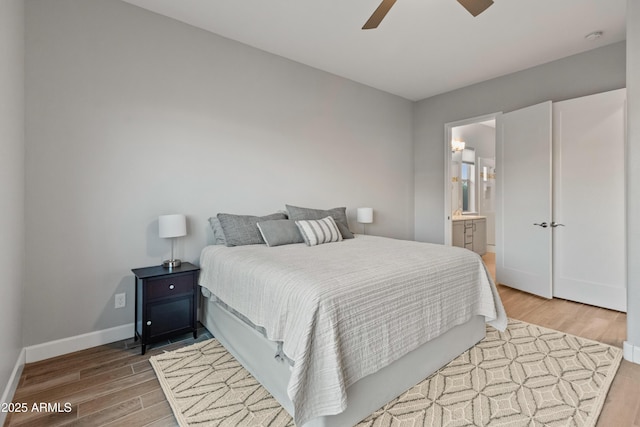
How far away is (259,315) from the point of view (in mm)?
1774

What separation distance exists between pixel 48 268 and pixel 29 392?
32.5 inches

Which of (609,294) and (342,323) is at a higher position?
(342,323)

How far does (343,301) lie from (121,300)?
2065mm

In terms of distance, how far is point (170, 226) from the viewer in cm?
248

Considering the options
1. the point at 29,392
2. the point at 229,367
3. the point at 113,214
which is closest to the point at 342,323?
the point at 229,367

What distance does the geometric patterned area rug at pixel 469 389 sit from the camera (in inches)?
62.7

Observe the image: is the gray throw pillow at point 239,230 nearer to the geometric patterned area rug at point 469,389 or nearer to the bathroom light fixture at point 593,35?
the geometric patterned area rug at point 469,389

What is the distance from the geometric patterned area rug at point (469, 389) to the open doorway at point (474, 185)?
3303 millimetres

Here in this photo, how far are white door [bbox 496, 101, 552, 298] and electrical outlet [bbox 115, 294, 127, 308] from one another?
4234 mm

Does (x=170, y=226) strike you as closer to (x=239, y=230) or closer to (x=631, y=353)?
(x=239, y=230)

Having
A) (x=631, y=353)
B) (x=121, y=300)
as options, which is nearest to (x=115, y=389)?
(x=121, y=300)

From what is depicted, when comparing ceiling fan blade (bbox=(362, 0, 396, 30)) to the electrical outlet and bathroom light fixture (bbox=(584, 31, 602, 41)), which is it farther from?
the electrical outlet

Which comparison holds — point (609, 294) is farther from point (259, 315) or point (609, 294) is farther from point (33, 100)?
point (33, 100)

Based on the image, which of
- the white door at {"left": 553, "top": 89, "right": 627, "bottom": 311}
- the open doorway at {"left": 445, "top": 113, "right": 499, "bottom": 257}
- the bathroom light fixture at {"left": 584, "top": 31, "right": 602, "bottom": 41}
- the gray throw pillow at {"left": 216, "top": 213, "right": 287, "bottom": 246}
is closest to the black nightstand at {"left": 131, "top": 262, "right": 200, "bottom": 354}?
the gray throw pillow at {"left": 216, "top": 213, "right": 287, "bottom": 246}
